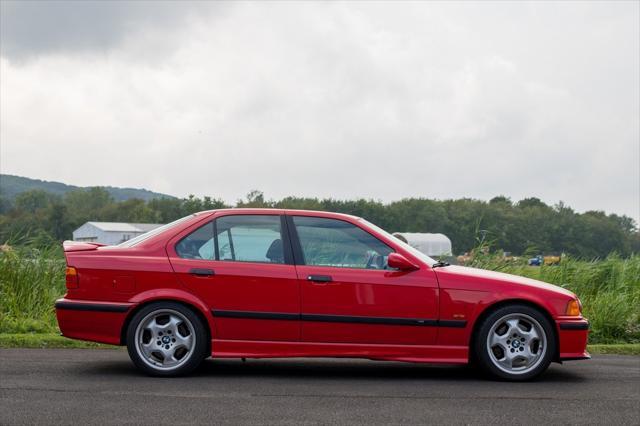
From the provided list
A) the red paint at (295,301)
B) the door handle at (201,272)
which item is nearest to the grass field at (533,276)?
the red paint at (295,301)

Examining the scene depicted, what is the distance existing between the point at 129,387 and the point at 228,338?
101 cm

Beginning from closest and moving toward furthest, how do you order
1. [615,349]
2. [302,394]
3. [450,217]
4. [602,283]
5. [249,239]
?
1. [302,394]
2. [249,239]
3. [615,349]
4. [602,283]
5. [450,217]

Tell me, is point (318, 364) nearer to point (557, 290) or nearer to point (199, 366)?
point (199, 366)

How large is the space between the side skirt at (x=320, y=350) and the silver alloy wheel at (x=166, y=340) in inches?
9.1

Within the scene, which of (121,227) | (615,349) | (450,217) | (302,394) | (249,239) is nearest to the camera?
(302,394)

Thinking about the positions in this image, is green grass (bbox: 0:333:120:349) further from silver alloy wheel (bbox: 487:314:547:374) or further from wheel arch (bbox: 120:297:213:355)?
silver alloy wheel (bbox: 487:314:547:374)

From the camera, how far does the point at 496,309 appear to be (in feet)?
26.7

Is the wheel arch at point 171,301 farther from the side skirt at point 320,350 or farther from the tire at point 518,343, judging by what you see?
the tire at point 518,343

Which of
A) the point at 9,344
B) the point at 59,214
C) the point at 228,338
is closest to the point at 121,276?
the point at 228,338

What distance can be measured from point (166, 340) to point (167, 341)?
1 centimetres

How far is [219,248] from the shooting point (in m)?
8.19

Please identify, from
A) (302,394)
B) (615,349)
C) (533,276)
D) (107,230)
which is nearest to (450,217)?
(107,230)

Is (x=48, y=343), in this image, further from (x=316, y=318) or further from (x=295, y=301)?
(x=316, y=318)

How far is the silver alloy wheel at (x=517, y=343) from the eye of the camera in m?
8.09
